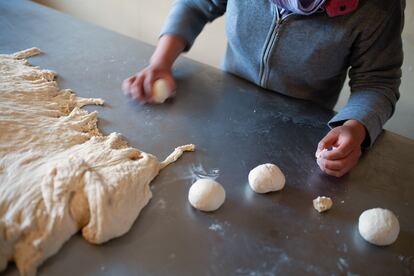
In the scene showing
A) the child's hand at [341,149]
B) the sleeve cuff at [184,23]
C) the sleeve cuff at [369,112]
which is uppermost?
the sleeve cuff at [184,23]

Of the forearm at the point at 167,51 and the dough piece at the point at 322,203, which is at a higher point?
the forearm at the point at 167,51

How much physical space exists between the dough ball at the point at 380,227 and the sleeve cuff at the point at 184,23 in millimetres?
701

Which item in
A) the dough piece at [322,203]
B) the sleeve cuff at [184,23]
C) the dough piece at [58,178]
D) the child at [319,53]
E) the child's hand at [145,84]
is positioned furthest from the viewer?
the sleeve cuff at [184,23]

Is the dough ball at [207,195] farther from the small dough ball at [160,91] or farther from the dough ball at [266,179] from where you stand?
the small dough ball at [160,91]

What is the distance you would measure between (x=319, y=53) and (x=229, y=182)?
1.43ft

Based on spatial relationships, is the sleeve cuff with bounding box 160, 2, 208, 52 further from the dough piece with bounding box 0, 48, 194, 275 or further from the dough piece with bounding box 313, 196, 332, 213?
the dough piece with bounding box 313, 196, 332, 213

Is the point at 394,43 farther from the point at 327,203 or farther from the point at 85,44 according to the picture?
the point at 85,44

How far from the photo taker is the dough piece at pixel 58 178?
1.73 feet

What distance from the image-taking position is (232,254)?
57 cm

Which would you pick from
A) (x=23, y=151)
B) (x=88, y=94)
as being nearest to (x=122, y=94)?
(x=88, y=94)

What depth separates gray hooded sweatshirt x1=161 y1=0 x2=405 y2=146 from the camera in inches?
31.4

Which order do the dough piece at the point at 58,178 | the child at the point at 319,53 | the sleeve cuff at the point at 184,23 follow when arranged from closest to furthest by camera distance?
1. the dough piece at the point at 58,178
2. the child at the point at 319,53
3. the sleeve cuff at the point at 184,23

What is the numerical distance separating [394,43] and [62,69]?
86 cm

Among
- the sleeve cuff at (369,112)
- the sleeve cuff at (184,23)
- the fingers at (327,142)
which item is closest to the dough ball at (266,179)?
the fingers at (327,142)
